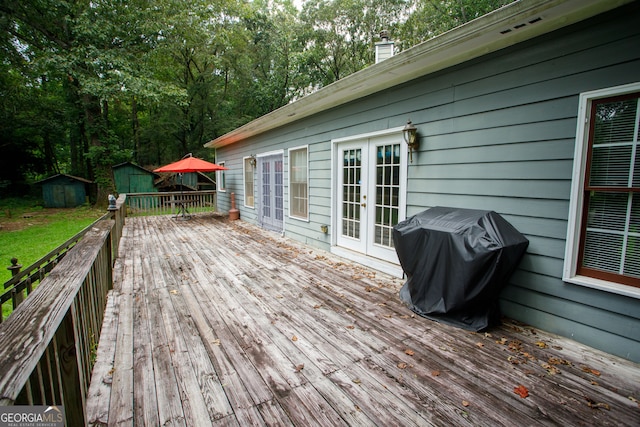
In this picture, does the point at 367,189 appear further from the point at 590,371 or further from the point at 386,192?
the point at 590,371

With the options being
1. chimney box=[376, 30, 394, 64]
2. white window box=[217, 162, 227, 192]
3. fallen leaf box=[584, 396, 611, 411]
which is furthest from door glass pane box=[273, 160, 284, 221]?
fallen leaf box=[584, 396, 611, 411]

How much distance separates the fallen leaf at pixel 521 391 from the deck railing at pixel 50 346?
2.33 meters

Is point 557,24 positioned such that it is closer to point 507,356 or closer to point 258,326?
point 507,356

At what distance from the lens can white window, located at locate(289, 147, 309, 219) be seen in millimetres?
5992

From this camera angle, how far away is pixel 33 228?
8.38 meters

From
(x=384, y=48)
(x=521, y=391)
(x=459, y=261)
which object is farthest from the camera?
(x=384, y=48)

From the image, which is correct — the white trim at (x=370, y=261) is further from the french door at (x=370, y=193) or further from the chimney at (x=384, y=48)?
the chimney at (x=384, y=48)

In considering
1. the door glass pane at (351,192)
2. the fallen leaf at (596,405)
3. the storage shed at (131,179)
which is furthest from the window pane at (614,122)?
the storage shed at (131,179)

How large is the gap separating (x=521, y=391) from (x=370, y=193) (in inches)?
114

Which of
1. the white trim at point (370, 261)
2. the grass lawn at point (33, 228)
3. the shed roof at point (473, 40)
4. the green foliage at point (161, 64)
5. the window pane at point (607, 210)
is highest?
the green foliage at point (161, 64)

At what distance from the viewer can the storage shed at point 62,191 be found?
1248 centimetres

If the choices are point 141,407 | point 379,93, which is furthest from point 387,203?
point 141,407

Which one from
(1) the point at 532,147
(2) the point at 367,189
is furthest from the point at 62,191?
(1) the point at 532,147

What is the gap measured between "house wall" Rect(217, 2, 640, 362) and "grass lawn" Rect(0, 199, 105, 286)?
617 cm
